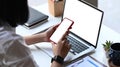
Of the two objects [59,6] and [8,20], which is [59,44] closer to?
[8,20]

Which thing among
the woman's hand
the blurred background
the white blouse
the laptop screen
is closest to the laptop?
the laptop screen

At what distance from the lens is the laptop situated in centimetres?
131

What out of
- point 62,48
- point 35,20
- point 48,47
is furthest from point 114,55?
point 35,20

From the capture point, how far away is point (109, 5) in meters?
2.26

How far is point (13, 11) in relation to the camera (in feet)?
3.23

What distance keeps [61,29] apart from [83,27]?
13cm

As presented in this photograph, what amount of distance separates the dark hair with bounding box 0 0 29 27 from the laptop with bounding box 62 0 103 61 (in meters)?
0.38

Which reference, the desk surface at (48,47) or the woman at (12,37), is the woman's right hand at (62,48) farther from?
the woman at (12,37)

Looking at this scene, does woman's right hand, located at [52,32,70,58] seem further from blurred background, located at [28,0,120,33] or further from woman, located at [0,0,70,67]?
blurred background, located at [28,0,120,33]

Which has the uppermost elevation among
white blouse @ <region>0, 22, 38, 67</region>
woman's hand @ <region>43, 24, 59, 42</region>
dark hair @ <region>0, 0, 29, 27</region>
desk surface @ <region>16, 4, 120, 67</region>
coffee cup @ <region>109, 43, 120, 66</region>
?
dark hair @ <region>0, 0, 29, 27</region>

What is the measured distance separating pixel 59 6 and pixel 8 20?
713 millimetres

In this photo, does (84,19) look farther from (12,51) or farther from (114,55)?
(12,51)

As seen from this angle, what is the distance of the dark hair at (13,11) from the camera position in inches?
37.4

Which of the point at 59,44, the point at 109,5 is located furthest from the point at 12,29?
the point at 109,5
